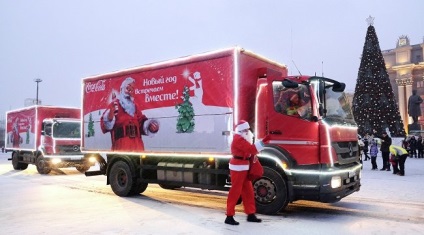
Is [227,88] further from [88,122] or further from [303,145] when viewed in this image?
[88,122]

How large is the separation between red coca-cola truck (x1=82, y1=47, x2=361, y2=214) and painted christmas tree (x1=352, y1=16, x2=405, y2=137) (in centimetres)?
2489

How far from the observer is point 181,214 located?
23.6ft

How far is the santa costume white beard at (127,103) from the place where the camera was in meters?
9.34

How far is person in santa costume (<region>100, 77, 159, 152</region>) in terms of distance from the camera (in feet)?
29.8

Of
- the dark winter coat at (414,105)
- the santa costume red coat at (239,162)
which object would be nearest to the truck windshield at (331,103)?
the santa costume red coat at (239,162)

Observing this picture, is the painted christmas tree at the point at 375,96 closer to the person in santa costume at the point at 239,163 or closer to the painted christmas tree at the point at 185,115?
the painted christmas tree at the point at 185,115

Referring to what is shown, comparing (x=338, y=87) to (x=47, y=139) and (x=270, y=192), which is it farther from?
(x=47, y=139)

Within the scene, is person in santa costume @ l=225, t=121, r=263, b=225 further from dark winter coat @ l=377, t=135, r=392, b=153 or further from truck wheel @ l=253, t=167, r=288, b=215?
dark winter coat @ l=377, t=135, r=392, b=153

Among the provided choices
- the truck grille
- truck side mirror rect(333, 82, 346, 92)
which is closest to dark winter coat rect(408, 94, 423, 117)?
the truck grille

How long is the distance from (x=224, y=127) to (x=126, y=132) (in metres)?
3.17


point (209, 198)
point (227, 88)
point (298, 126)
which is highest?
point (227, 88)

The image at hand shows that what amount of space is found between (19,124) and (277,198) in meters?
16.6

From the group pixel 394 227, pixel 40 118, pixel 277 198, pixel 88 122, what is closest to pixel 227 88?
pixel 277 198

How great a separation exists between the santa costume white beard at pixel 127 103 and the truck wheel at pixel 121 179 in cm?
135
